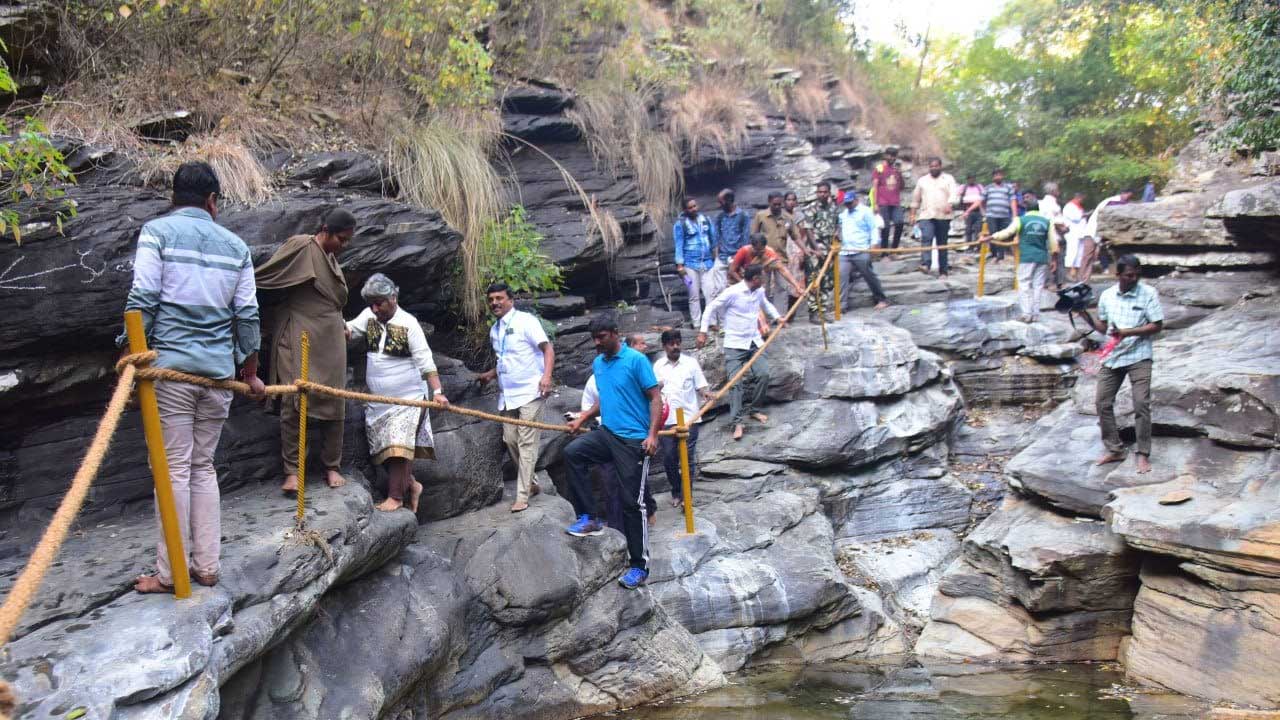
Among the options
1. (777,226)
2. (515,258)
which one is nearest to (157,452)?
(515,258)

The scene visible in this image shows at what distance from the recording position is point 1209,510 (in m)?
7.44

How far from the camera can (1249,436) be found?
324 inches

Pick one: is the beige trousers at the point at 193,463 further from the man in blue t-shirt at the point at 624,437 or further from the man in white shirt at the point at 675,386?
the man in white shirt at the point at 675,386

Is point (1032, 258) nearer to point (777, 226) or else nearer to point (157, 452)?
point (777, 226)

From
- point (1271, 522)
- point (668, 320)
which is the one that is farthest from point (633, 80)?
point (1271, 522)

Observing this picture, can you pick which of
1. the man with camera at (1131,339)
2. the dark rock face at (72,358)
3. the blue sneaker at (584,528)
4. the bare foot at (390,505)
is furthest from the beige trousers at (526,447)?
the man with camera at (1131,339)

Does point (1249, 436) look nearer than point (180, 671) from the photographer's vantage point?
No

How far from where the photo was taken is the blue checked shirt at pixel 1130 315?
795cm

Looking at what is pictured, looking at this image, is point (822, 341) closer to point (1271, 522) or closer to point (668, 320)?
point (668, 320)

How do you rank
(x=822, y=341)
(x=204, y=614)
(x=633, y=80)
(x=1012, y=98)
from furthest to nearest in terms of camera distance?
(x=1012, y=98)
(x=633, y=80)
(x=822, y=341)
(x=204, y=614)

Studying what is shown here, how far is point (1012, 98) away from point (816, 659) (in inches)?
675

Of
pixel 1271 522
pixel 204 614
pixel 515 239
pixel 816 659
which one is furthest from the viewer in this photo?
pixel 515 239

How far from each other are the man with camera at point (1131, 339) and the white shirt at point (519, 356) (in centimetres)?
484

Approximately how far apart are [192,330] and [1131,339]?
755 cm
